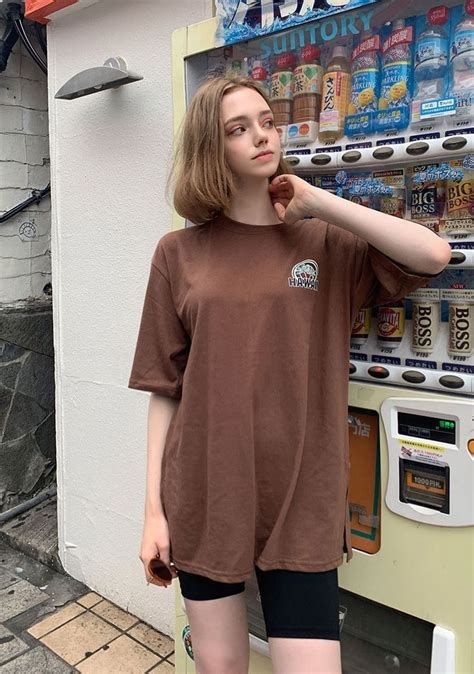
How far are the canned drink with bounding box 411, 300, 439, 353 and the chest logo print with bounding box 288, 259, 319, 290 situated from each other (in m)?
0.31

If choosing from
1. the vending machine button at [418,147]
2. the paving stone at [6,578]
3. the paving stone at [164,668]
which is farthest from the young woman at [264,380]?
the paving stone at [6,578]

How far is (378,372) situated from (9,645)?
220 cm

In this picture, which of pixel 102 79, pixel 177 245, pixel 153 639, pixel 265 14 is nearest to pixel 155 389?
pixel 177 245

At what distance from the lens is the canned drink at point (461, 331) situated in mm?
1434

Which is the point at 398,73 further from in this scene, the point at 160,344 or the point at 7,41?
the point at 7,41

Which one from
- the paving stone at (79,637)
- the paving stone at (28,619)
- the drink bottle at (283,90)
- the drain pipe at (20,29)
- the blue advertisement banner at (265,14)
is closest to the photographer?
the blue advertisement banner at (265,14)

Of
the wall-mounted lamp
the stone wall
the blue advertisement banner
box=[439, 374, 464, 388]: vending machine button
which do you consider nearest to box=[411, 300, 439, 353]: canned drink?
box=[439, 374, 464, 388]: vending machine button

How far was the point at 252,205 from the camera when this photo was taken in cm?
148

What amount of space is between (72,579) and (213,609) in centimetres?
203

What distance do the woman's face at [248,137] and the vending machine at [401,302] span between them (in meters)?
0.18

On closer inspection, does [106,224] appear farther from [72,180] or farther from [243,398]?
[243,398]

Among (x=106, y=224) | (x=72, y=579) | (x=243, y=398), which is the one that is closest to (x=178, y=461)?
(x=243, y=398)

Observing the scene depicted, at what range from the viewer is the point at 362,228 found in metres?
1.28

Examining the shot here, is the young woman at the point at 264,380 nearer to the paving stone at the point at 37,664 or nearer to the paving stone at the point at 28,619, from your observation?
the paving stone at the point at 37,664
